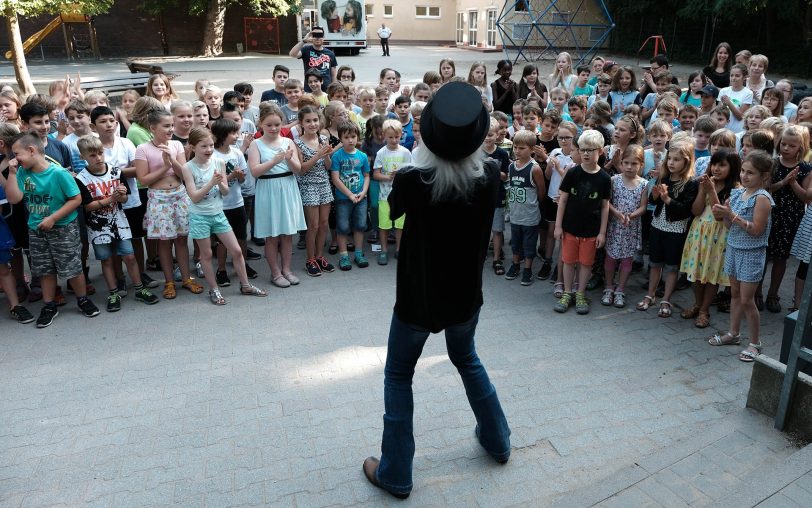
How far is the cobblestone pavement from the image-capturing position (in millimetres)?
3365

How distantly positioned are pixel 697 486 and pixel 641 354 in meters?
1.88

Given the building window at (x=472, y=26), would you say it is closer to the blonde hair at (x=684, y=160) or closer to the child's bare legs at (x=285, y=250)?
the child's bare legs at (x=285, y=250)

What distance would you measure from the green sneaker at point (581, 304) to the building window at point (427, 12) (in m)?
44.8

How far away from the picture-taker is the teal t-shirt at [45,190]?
5121mm

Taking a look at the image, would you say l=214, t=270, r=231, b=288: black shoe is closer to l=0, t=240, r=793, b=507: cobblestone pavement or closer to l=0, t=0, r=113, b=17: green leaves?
l=0, t=240, r=793, b=507: cobblestone pavement

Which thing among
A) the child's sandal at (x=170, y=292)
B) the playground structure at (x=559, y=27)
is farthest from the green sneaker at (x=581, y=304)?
the playground structure at (x=559, y=27)

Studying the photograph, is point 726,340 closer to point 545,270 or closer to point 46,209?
point 545,270

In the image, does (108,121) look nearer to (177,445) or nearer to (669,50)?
(177,445)

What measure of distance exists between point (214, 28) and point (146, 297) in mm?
32624

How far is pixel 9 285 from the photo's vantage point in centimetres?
543

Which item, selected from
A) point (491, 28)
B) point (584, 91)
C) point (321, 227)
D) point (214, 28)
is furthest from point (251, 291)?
point (491, 28)

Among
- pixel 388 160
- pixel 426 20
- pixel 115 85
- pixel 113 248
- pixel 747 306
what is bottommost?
pixel 747 306

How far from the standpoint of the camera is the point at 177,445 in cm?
368

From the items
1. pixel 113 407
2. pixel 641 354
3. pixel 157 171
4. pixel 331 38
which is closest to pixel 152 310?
pixel 157 171
